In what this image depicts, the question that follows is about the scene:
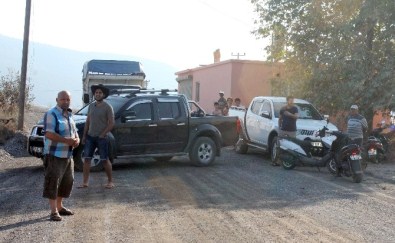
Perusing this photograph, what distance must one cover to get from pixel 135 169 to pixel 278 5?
967 cm

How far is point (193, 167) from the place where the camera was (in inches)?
585

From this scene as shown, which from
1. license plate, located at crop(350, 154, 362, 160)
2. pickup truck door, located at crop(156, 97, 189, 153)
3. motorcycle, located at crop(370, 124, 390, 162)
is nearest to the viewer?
license plate, located at crop(350, 154, 362, 160)

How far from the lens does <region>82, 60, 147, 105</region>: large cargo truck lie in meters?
24.8

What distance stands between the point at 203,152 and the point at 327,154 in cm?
303

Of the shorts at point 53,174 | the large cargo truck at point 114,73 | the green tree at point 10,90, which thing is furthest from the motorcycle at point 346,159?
the green tree at point 10,90

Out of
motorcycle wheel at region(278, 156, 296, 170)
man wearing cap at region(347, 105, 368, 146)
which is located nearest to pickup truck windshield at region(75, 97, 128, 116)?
motorcycle wheel at region(278, 156, 296, 170)

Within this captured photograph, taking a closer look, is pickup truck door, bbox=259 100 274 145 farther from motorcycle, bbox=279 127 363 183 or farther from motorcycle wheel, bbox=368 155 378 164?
motorcycle wheel, bbox=368 155 378 164

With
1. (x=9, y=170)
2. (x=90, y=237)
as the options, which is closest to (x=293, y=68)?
(x=9, y=170)

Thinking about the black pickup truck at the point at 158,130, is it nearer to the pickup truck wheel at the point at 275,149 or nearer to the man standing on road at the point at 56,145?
the pickup truck wheel at the point at 275,149

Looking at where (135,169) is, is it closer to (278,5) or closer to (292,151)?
(292,151)

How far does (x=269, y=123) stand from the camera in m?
17.1

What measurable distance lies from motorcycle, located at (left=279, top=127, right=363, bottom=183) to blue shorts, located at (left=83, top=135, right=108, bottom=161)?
212 inches

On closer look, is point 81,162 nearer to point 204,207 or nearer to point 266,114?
point 204,207

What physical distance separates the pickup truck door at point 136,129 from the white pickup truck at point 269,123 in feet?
10.8
